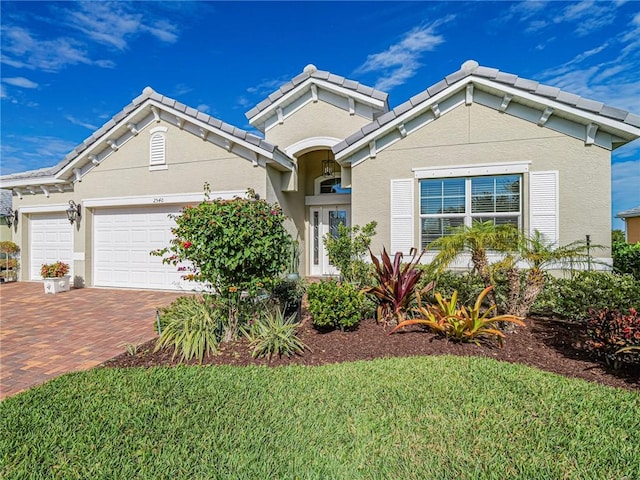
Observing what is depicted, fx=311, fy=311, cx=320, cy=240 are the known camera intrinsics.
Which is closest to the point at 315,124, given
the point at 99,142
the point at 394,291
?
the point at 99,142

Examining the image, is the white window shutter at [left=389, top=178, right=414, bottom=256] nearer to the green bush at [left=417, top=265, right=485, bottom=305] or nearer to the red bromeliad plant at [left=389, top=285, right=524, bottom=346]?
the green bush at [left=417, top=265, right=485, bottom=305]

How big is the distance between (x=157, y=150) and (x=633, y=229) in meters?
28.2

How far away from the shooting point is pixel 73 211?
11.3 metres

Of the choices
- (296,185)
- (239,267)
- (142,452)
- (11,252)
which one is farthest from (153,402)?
(11,252)

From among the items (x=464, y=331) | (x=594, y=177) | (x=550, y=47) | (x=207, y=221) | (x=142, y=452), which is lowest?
(x=142, y=452)

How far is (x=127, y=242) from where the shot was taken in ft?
36.7

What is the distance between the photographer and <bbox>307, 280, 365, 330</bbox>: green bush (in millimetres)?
5617

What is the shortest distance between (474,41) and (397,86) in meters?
3.16

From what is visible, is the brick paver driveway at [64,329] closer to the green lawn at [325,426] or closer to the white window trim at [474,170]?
the green lawn at [325,426]

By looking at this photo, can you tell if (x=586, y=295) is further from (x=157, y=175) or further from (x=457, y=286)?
(x=157, y=175)

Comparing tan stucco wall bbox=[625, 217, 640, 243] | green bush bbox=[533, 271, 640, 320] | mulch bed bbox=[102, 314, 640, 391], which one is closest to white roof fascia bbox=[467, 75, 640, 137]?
green bush bbox=[533, 271, 640, 320]

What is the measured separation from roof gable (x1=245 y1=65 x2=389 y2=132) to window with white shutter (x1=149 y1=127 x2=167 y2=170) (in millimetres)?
3209

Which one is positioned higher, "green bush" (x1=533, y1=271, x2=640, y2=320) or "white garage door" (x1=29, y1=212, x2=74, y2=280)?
"white garage door" (x1=29, y1=212, x2=74, y2=280)

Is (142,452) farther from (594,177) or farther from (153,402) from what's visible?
(594,177)
